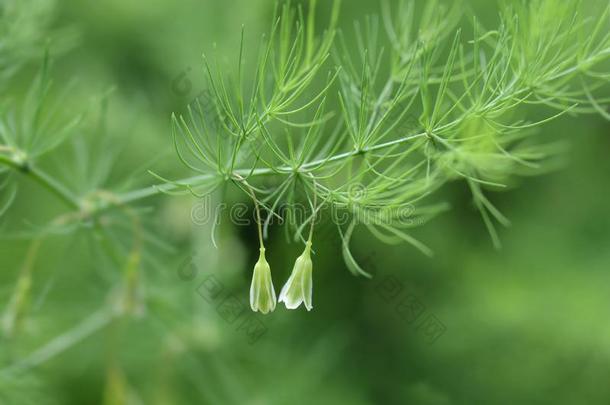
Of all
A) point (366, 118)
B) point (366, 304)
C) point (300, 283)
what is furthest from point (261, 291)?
point (366, 304)

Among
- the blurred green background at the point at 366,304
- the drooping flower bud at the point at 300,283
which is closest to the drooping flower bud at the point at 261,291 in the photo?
the drooping flower bud at the point at 300,283

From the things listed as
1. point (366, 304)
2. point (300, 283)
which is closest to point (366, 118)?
point (300, 283)

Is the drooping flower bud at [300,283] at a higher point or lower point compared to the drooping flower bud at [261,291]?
lower

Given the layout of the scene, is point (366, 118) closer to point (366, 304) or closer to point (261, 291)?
point (261, 291)

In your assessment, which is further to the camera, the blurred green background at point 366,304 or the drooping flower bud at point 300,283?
the blurred green background at point 366,304

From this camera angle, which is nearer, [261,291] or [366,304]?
[261,291]

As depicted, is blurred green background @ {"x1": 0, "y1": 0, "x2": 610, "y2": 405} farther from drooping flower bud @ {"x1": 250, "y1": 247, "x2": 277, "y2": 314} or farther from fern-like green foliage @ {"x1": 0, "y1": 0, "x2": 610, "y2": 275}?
drooping flower bud @ {"x1": 250, "y1": 247, "x2": 277, "y2": 314}

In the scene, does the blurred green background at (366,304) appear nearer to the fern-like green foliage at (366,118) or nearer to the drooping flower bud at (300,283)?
→ the fern-like green foliage at (366,118)
